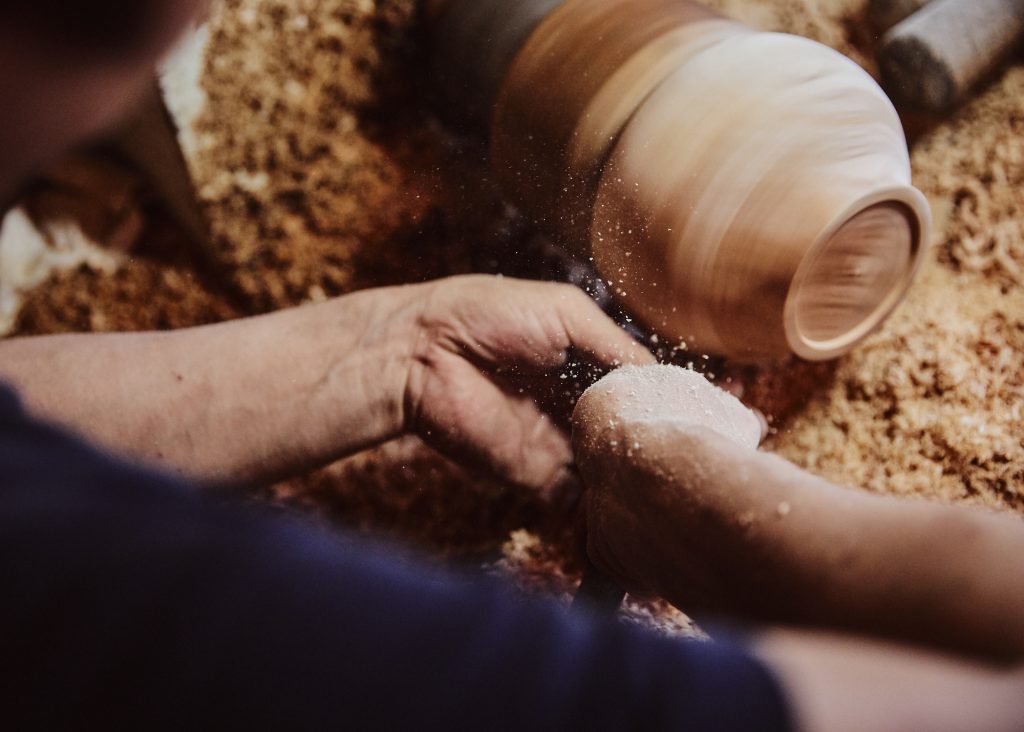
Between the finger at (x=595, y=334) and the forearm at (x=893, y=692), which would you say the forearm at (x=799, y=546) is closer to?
the forearm at (x=893, y=692)

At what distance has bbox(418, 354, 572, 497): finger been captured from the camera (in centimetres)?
96

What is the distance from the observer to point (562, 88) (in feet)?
2.55

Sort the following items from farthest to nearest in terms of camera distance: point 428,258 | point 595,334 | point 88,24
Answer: point 428,258, point 595,334, point 88,24

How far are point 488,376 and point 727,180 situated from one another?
47cm

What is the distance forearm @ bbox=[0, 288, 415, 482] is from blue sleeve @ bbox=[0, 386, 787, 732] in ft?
2.01

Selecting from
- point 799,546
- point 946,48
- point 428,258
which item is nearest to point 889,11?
point 946,48

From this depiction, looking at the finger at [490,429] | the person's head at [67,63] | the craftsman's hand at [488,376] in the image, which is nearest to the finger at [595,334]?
the craftsman's hand at [488,376]

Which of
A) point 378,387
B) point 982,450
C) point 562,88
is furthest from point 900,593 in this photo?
point 378,387

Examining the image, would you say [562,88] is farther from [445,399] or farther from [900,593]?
[900,593]

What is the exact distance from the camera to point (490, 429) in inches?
38.3

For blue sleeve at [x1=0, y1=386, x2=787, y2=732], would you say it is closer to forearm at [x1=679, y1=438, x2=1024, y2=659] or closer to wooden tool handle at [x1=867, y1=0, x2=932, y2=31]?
forearm at [x1=679, y1=438, x2=1024, y2=659]

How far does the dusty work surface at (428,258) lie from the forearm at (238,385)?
0.16 metres

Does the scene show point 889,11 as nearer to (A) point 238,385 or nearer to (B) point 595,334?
(B) point 595,334

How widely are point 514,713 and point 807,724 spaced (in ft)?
0.47
